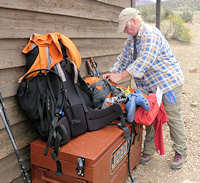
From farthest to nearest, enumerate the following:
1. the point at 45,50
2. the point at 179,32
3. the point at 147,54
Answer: the point at 179,32 < the point at 147,54 < the point at 45,50

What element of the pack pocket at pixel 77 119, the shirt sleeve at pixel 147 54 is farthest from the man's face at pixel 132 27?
the pack pocket at pixel 77 119

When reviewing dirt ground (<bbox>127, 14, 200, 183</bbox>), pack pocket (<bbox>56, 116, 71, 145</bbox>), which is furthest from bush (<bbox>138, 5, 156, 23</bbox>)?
pack pocket (<bbox>56, 116, 71, 145</bbox>)

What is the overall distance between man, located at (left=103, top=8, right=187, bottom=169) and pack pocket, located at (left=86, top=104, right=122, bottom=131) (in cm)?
54

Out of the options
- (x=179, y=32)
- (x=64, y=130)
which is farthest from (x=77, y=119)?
(x=179, y=32)

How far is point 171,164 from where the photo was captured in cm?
284

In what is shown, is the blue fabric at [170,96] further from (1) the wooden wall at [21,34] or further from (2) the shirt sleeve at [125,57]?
(1) the wooden wall at [21,34]

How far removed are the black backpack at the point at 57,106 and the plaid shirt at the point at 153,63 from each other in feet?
1.98

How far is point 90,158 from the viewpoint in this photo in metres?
1.65

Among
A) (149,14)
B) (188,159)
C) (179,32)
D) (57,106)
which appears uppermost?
(149,14)

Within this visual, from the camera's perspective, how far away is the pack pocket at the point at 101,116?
203 cm

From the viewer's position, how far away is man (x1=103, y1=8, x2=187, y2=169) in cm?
239

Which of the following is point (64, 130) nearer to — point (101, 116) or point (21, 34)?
point (101, 116)

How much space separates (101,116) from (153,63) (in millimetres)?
968

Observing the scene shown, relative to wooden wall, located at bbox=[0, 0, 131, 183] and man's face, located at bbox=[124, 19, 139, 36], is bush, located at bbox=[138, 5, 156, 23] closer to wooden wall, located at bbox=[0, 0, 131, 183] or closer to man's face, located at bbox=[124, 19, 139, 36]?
wooden wall, located at bbox=[0, 0, 131, 183]
